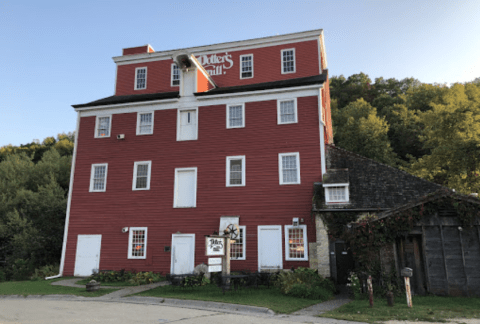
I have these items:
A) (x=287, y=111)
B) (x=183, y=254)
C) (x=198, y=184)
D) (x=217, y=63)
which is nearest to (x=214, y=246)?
(x=183, y=254)

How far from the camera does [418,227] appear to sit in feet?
44.1

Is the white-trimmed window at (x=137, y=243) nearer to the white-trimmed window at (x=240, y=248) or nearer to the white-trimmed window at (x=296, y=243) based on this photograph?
the white-trimmed window at (x=240, y=248)

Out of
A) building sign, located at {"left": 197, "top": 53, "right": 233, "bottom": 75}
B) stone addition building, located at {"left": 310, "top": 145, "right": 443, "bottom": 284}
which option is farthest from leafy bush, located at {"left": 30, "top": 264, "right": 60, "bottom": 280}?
building sign, located at {"left": 197, "top": 53, "right": 233, "bottom": 75}

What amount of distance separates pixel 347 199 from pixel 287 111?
586 cm

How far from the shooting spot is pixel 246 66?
23.4 m

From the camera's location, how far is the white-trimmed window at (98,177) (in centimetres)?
2111

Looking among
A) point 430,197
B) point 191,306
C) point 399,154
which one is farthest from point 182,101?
point 399,154

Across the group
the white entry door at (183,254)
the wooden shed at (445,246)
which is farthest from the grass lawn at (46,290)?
the wooden shed at (445,246)

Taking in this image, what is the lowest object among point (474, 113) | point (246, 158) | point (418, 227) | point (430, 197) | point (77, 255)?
point (77, 255)

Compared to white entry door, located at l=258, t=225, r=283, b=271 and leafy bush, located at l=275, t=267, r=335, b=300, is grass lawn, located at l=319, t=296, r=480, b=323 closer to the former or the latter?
leafy bush, located at l=275, t=267, r=335, b=300

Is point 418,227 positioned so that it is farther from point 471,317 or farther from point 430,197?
point 471,317

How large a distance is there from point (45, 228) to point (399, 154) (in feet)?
117

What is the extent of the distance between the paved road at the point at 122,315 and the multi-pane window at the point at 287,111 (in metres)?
11.4

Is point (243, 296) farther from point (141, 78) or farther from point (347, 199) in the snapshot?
point (141, 78)
